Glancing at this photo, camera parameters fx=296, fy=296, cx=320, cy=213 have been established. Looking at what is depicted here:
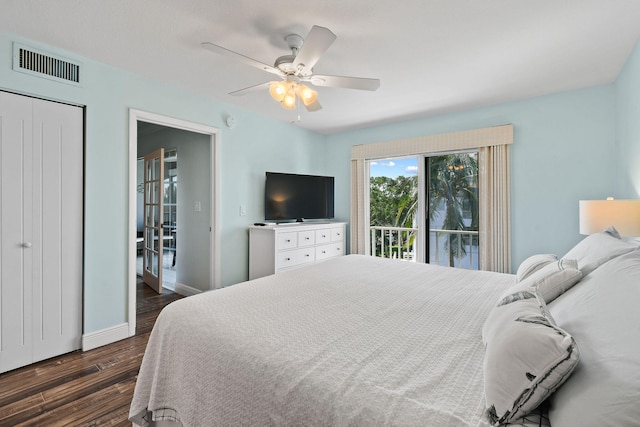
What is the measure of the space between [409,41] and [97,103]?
103 inches

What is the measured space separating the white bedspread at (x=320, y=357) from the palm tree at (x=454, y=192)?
2406 mm

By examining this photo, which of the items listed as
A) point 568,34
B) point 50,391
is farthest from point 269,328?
point 568,34

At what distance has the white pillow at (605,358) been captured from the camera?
55 centimetres

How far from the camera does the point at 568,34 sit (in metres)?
2.08

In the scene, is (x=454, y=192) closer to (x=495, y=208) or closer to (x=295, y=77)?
(x=495, y=208)

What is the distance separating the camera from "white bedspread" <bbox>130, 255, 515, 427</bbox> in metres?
0.82

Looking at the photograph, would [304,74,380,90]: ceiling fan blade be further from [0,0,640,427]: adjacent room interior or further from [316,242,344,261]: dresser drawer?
[316,242,344,261]: dresser drawer

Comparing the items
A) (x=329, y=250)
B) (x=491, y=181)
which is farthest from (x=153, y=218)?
(x=491, y=181)

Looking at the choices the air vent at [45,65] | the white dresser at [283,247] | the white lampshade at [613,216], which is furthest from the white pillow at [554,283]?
the air vent at [45,65]

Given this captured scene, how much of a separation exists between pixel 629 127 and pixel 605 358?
2821 millimetres

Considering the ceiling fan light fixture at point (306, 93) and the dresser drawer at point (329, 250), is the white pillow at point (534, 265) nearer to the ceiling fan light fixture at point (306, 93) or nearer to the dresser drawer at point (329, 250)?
the ceiling fan light fixture at point (306, 93)

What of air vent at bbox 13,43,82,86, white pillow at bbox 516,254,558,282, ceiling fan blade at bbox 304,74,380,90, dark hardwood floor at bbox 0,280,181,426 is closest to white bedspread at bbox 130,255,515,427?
white pillow at bbox 516,254,558,282

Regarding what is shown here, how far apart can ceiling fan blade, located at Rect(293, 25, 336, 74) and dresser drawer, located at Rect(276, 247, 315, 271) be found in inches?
87.1

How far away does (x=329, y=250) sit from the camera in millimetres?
4367
